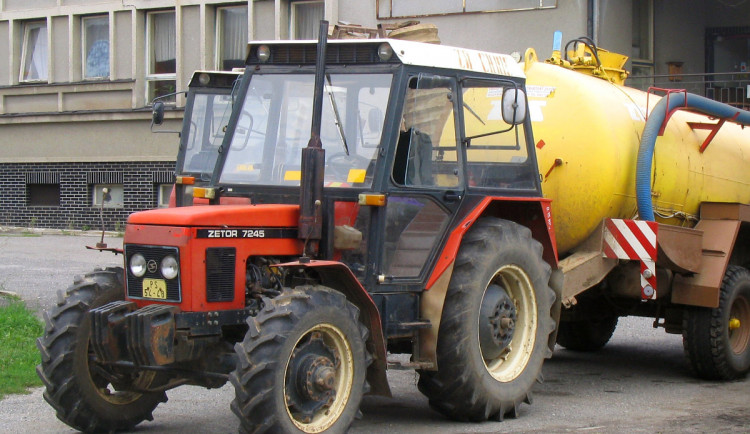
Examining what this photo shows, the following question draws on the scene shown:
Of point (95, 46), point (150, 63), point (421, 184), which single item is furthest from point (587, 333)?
point (95, 46)

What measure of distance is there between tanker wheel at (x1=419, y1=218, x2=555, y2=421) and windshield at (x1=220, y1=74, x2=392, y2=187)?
3.30ft

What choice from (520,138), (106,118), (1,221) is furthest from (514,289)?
(1,221)

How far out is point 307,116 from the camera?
718cm

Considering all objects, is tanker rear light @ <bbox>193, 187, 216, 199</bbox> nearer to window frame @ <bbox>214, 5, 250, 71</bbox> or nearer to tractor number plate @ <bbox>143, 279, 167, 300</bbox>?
tractor number plate @ <bbox>143, 279, 167, 300</bbox>

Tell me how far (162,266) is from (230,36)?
16.5 meters

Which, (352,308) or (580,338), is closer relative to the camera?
(352,308)

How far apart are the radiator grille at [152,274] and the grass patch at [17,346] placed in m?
2.24

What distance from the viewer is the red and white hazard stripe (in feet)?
28.9

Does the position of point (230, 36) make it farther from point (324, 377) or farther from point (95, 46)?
point (324, 377)

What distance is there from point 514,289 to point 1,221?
1897 cm

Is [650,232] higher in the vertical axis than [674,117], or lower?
lower

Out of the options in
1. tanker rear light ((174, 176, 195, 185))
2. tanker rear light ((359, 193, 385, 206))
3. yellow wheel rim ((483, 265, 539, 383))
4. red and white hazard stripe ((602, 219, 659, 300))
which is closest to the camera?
tanker rear light ((359, 193, 385, 206))

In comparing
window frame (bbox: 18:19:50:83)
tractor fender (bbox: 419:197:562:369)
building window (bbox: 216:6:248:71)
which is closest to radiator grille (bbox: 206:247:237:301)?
tractor fender (bbox: 419:197:562:369)

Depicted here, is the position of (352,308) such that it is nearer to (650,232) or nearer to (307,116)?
(307,116)
